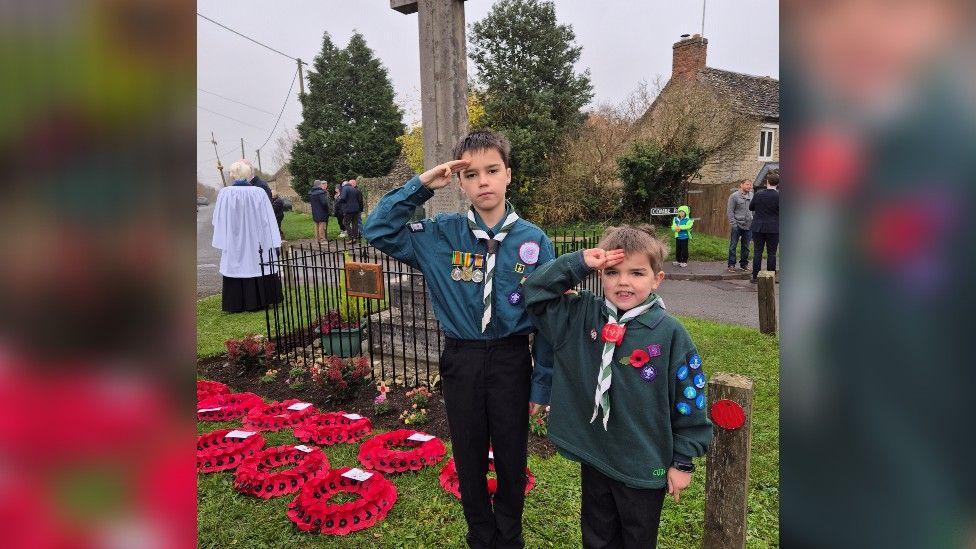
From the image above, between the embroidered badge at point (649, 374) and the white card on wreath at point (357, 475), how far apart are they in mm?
2156

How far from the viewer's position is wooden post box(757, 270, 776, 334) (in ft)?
21.9

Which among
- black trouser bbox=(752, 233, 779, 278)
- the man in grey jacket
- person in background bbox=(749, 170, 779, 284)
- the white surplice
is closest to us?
the white surplice

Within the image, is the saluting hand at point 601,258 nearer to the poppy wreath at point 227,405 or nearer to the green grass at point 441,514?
the green grass at point 441,514

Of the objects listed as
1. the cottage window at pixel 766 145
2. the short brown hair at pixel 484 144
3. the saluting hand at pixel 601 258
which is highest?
the cottage window at pixel 766 145

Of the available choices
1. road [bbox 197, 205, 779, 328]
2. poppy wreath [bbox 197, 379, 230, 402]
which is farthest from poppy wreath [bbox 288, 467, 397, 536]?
road [bbox 197, 205, 779, 328]

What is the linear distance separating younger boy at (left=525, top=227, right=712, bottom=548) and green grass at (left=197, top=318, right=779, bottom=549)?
3.28ft

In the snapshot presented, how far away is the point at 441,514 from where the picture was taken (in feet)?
11.1

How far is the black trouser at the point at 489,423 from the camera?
252 cm

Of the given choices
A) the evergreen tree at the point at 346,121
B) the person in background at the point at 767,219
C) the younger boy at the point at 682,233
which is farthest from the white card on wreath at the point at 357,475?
the evergreen tree at the point at 346,121

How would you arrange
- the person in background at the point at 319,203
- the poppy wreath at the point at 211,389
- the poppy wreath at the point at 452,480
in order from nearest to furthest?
the poppy wreath at the point at 452,480
the poppy wreath at the point at 211,389
the person in background at the point at 319,203

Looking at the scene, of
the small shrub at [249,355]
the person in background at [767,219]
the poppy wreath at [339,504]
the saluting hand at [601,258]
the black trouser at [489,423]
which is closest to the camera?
the saluting hand at [601,258]

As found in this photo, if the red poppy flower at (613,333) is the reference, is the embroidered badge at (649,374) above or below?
below

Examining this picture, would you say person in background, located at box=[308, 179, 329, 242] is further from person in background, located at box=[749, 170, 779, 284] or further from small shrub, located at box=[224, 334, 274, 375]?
person in background, located at box=[749, 170, 779, 284]
